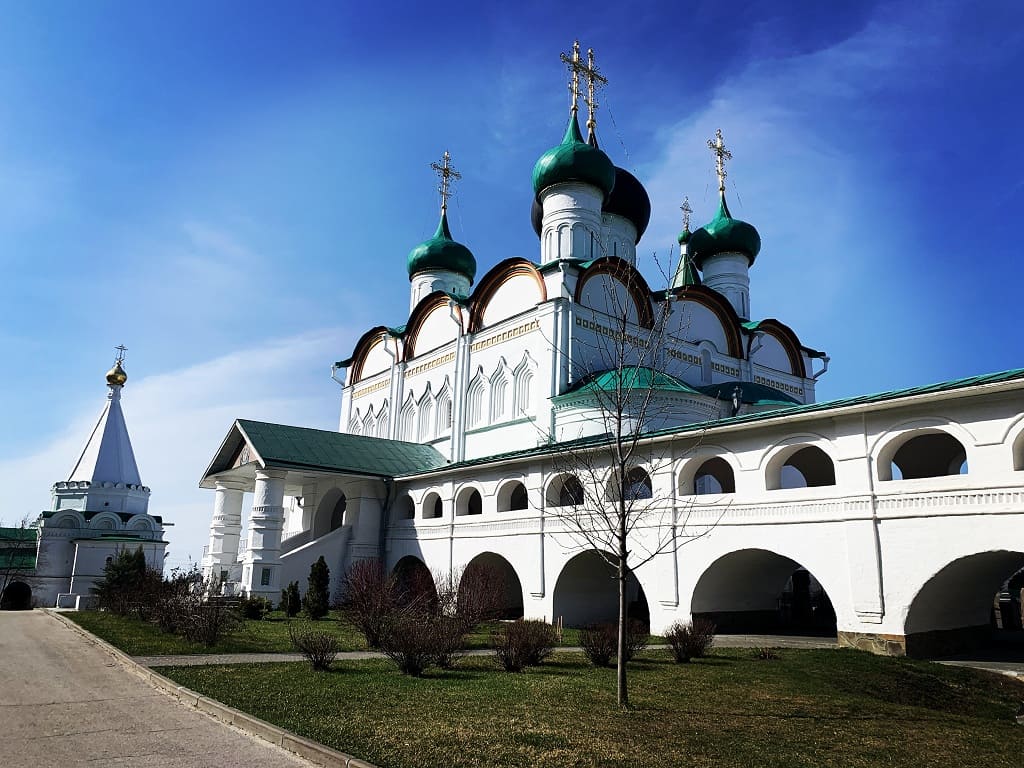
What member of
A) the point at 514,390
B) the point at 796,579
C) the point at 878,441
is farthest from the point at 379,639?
the point at 796,579

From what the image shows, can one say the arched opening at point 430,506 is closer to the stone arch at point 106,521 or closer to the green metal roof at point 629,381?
the green metal roof at point 629,381

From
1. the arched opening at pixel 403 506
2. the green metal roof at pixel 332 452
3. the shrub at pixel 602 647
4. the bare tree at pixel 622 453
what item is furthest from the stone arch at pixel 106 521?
the shrub at pixel 602 647

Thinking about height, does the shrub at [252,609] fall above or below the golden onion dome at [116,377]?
below

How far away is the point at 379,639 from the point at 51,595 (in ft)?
66.6

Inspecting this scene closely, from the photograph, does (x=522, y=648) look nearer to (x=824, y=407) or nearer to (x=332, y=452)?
(x=824, y=407)

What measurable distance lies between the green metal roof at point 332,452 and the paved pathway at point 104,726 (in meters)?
10.2

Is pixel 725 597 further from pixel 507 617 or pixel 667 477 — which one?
pixel 507 617

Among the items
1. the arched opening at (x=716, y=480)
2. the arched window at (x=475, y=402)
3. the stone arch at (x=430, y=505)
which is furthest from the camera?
the arched window at (x=475, y=402)

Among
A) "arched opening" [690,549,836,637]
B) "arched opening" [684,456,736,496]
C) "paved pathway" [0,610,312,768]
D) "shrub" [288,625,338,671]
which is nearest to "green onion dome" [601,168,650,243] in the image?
"arched opening" [684,456,736,496]

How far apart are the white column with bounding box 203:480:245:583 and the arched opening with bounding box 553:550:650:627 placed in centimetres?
1187

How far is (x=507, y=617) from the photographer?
731 inches

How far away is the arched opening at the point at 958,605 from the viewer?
10.5 metres

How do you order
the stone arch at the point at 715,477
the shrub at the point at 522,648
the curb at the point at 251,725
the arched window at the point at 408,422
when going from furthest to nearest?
1. the arched window at the point at 408,422
2. the stone arch at the point at 715,477
3. the shrub at the point at 522,648
4. the curb at the point at 251,725

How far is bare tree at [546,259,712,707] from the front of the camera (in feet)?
28.3
